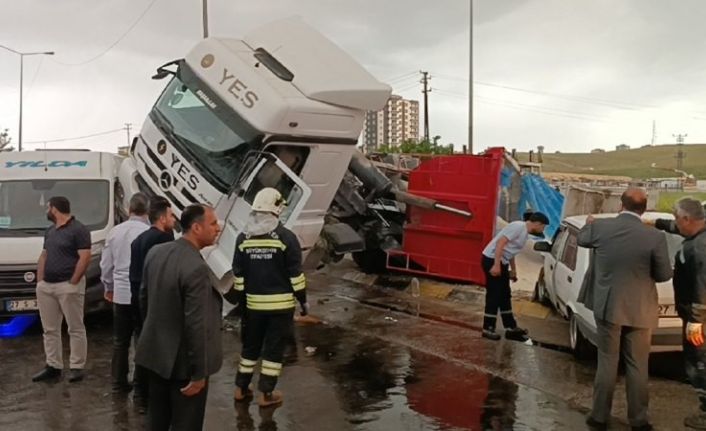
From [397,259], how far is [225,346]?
4.26m

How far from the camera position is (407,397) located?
6355mm

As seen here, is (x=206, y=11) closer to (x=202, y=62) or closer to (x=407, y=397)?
(x=202, y=62)

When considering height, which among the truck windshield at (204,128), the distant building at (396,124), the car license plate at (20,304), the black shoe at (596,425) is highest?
the distant building at (396,124)

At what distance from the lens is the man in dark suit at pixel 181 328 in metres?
3.81

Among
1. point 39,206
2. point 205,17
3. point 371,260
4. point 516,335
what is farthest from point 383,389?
point 205,17

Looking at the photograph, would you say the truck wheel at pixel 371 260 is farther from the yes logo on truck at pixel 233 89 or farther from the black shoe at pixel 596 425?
the black shoe at pixel 596 425

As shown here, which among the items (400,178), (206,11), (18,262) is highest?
(206,11)

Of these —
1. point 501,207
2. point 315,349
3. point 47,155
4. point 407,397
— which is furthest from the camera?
point 501,207

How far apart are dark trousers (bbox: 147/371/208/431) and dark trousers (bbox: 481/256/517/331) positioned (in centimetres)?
503

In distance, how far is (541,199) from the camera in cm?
1267

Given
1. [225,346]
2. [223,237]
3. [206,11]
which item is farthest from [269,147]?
[206,11]

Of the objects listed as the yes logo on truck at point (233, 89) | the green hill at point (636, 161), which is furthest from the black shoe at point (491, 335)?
the green hill at point (636, 161)

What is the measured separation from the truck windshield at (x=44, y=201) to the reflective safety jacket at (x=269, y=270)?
4197mm

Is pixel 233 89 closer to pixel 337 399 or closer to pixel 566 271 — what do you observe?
pixel 337 399
